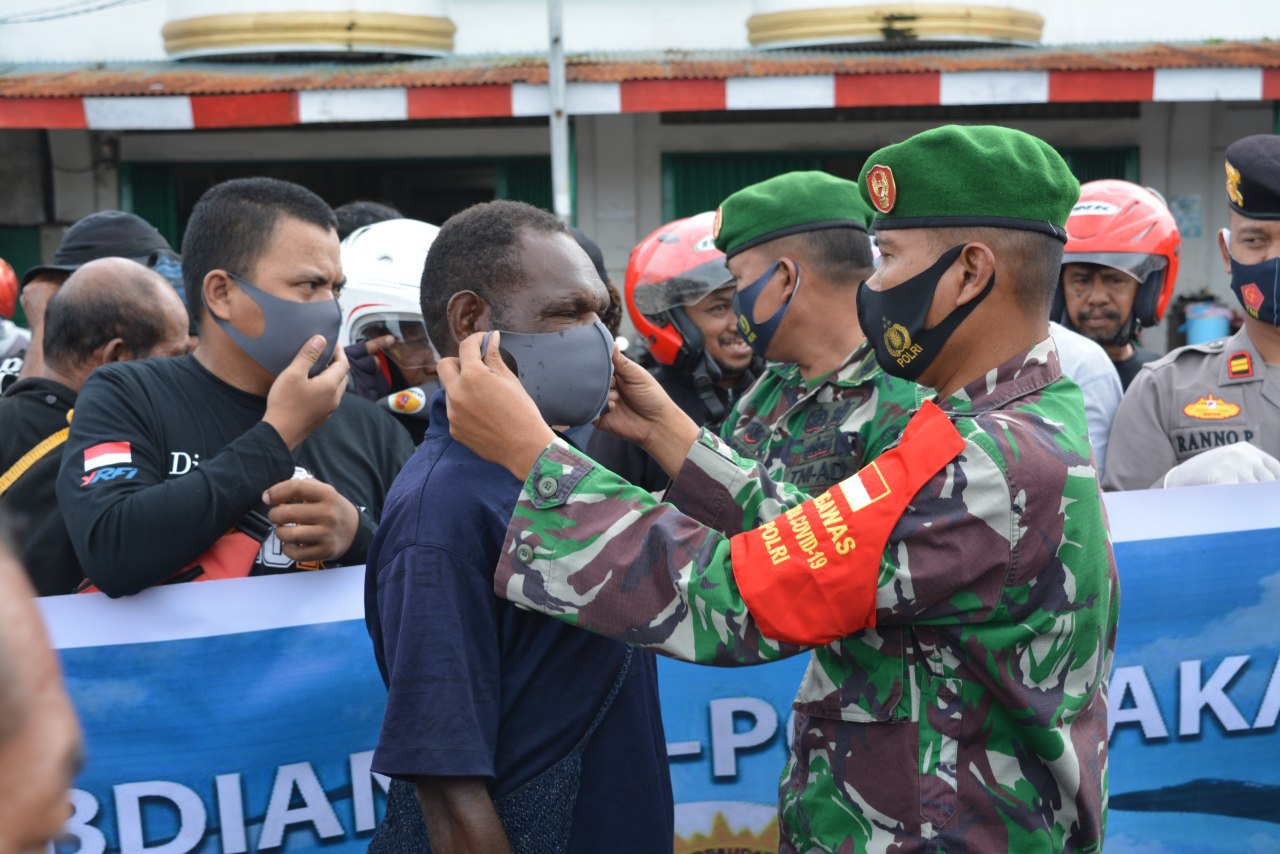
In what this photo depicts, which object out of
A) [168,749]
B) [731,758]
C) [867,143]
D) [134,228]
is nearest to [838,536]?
[731,758]

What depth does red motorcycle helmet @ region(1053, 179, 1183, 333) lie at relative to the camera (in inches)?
170

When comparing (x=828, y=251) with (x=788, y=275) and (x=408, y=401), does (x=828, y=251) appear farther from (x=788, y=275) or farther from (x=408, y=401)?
(x=408, y=401)

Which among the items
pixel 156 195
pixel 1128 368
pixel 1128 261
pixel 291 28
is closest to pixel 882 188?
pixel 1128 261

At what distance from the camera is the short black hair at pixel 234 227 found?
2.65m

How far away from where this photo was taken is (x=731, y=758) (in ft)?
9.11

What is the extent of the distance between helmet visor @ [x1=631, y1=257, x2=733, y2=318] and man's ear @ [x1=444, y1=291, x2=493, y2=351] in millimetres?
2053

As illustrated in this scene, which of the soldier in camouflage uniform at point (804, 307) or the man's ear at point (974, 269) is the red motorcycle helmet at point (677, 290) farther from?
the man's ear at point (974, 269)

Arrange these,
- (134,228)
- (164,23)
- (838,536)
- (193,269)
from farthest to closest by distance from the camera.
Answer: (164,23)
(134,228)
(193,269)
(838,536)

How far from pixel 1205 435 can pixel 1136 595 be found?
0.76m

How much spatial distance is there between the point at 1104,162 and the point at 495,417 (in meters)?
10.7

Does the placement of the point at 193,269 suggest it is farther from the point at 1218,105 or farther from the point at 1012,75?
the point at 1218,105

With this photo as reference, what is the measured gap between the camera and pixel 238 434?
260 cm

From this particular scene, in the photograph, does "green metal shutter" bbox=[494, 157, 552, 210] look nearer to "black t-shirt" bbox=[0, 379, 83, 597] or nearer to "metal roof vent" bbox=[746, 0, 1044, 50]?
"metal roof vent" bbox=[746, 0, 1044, 50]

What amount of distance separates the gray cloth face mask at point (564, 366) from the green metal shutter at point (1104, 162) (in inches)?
400
